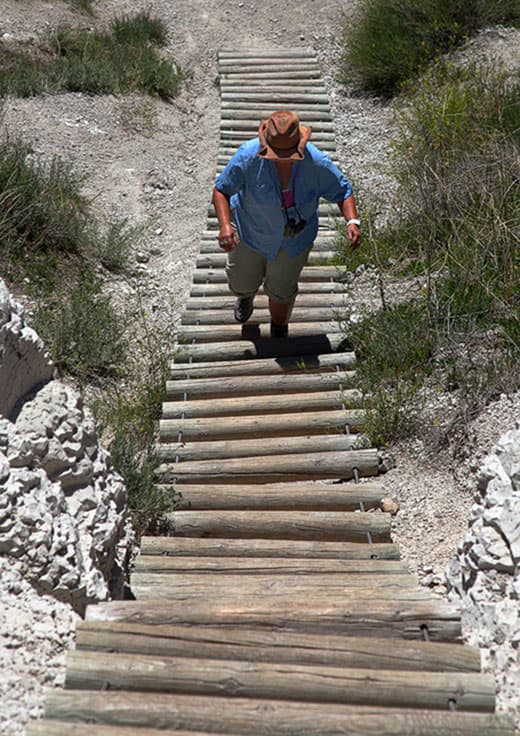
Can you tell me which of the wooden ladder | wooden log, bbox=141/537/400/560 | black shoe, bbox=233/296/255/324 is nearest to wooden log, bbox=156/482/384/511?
the wooden ladder

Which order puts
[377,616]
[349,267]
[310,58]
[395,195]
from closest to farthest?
[377,616] < [349,267] < [395,195] < [310,58]

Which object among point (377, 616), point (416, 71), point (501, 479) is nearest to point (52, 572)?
point (377, 616)

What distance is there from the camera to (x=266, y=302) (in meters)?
6.01

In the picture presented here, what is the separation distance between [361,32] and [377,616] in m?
8.13

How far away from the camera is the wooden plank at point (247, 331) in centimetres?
563

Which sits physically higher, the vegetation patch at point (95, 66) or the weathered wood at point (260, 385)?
the vegetation patch at point (95, 66)

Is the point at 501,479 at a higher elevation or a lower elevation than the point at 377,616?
higher

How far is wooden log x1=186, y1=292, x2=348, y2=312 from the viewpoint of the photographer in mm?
5957

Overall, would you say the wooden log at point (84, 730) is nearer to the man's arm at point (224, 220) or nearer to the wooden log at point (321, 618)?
the wooden log at point (321, 618)

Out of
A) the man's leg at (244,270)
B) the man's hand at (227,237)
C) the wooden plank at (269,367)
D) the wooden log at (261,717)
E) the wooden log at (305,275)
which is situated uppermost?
the man's hand at (227,237)

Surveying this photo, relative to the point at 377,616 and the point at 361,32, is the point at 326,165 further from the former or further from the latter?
the point at 361,32

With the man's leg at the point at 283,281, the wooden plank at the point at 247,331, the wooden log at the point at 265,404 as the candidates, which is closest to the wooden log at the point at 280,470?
the wooden log at the point at 265,404

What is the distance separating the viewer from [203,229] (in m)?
7.38

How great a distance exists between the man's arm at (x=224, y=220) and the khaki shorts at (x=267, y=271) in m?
0.29
